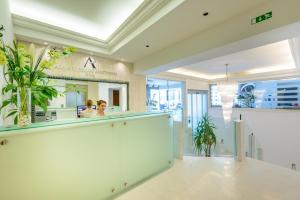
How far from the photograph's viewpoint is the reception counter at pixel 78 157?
3.93 feet

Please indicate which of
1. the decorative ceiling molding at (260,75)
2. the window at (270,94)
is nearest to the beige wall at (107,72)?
the decorative ceiling molding at (260,75)

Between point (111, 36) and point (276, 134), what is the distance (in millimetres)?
6689

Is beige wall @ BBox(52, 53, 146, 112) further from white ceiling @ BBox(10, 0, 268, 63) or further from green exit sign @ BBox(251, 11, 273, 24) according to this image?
green exit sign @ BBox(251, 11, 273, 24)

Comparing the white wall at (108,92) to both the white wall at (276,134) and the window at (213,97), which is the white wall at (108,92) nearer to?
the white wall at (276,134)

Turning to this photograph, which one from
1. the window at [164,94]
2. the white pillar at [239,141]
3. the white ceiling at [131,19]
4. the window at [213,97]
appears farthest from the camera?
the window at [213,97]

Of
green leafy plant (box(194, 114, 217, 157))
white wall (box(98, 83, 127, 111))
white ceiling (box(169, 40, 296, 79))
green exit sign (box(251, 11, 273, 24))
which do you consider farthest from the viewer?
white wall (box(98, 83, 127, 111))

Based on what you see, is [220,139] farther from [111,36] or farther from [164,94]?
[111,36]

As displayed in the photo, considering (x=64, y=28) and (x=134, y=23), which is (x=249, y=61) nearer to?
(x=134, y=23)

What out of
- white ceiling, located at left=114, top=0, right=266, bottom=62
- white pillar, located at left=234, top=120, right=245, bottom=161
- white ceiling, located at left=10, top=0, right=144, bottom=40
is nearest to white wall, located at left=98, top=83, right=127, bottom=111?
white ceiling, located at left=114, top=0, right=266, bottom=62

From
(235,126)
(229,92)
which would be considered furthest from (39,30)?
(229,92)

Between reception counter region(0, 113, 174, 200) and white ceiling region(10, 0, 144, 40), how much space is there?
2011 mm

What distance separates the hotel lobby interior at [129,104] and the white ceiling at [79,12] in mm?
20

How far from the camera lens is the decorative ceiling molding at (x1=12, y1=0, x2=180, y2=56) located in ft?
8.34

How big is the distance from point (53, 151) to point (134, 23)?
2.55 metres
